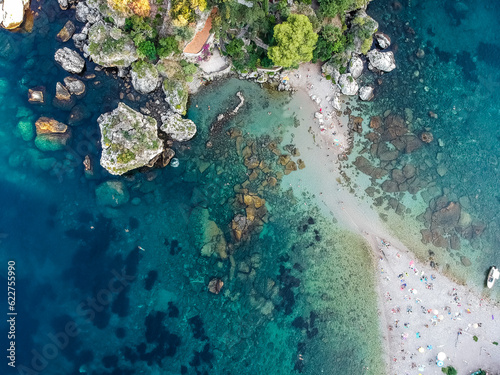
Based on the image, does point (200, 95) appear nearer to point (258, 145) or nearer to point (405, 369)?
point (258, 145)

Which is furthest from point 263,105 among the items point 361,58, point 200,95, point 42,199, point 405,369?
point 405,369

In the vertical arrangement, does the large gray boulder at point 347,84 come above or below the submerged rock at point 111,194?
above

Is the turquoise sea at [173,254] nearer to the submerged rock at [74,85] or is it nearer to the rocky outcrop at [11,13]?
the submerged rock at [74,85]

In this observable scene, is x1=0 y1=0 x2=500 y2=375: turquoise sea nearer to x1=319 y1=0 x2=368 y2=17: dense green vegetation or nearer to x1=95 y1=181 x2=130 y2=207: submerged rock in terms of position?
x1=95 y1=181 x2=130 y2=207: submerged rock

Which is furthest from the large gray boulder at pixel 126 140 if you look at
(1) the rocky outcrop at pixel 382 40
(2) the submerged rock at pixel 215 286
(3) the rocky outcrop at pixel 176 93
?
(1) the rocky outcrop at pixel 382 40

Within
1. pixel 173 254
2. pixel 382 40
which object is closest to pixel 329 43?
pixel 382 40

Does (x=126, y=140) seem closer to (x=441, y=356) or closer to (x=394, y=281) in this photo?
(x=394, y=281)

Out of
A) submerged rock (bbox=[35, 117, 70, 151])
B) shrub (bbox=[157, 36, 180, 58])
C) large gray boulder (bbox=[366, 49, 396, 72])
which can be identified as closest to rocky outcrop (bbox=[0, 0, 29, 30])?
submerged rock (bbox=[35, 117, 70, 151])
